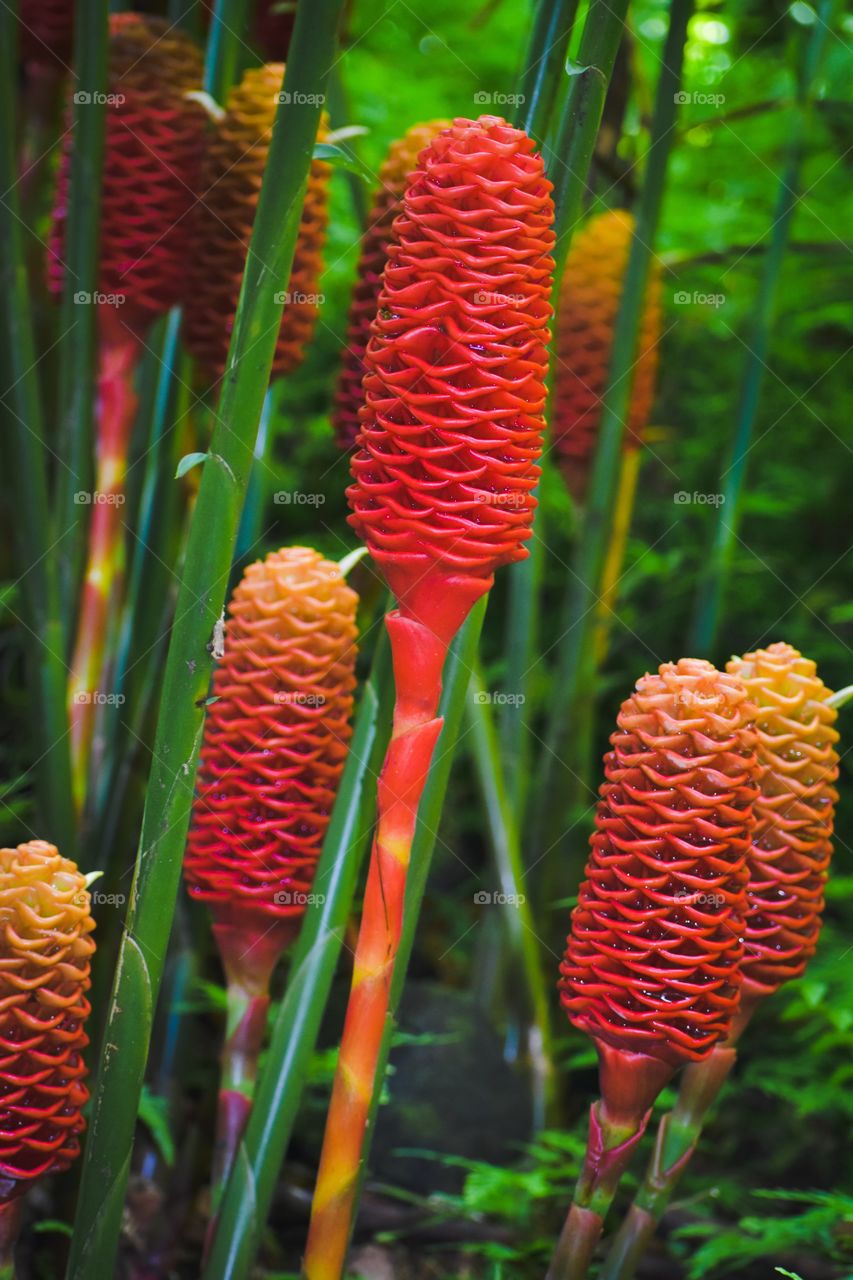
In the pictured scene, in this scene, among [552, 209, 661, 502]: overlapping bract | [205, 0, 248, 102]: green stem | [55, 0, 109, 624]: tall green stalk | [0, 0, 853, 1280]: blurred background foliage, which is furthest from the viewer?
[552, 209, 661, 502]: overlapping bract

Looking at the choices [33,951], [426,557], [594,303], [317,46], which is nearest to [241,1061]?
[33,951]

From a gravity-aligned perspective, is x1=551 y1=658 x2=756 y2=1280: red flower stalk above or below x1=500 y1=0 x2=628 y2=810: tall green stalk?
below

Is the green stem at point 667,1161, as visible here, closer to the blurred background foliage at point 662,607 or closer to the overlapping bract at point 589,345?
the blurred background foliage at point 662,607

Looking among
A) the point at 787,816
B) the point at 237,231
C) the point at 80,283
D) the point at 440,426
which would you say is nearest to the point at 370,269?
the point at 237,231

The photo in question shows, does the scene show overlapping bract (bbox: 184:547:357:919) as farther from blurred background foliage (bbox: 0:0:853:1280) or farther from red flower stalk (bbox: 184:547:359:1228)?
blurred background foliage (bbox: 0:0:853:1280)

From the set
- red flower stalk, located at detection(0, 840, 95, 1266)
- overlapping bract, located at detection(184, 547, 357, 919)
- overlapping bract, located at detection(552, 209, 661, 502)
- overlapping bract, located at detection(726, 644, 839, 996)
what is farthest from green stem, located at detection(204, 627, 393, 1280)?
overlapping bract, located at detection(552, 209, 661, 502)

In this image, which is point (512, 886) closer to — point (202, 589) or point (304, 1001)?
point (304, 1001)
